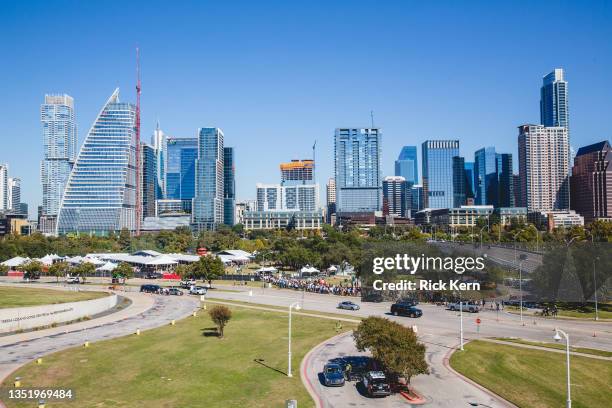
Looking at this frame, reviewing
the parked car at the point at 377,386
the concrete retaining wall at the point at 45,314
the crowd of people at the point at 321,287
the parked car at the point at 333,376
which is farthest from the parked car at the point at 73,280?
the parked car at the point at 377,386

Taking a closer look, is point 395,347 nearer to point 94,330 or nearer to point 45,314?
point 94,330

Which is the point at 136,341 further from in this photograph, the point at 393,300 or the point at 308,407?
the point at 393,300

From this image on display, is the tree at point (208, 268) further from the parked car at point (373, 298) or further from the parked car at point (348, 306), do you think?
the parked car at point (348, 306)

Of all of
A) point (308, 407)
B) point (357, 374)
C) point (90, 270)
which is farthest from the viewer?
point (90, 270)

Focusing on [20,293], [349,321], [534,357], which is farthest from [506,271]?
[20,293]

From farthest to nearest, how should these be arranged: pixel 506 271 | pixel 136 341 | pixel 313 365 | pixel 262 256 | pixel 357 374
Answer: pixel 262 256 → pixel 506 271 → pixel 136 341 → pixel 313 365 → pixel 357 374

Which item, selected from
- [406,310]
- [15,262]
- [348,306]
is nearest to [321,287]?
[348,306]
